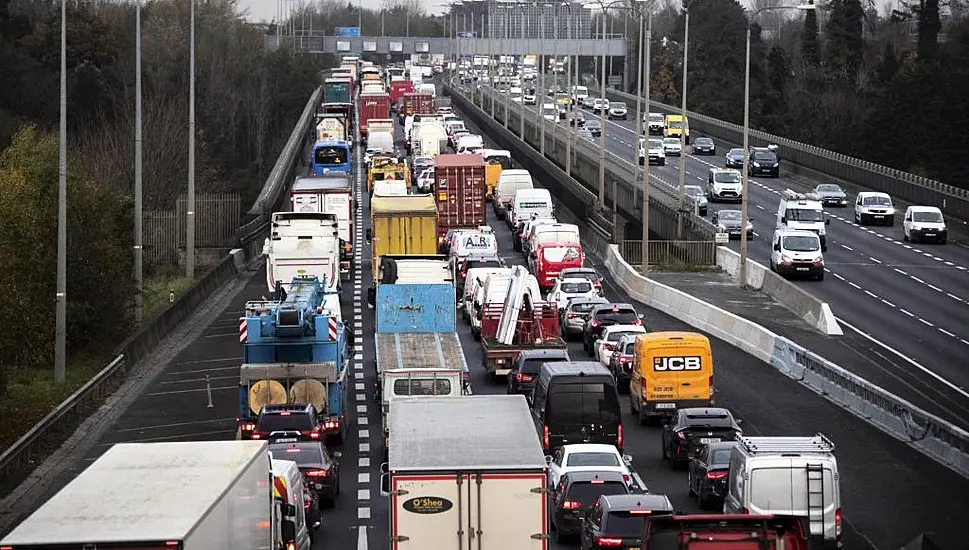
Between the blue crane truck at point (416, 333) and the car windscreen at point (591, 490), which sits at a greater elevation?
the blue crane truck at point (416, 333)

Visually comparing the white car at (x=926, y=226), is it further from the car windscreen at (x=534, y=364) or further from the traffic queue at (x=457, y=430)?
the car windscreen at (x=534, y=364)

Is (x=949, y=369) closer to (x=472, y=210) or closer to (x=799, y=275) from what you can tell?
(x=799, y=275)

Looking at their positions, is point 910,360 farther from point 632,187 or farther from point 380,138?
point 380,138

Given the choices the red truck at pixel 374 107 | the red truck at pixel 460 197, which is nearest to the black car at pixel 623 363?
the red truck at pixel 460 197

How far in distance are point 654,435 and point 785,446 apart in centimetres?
1124

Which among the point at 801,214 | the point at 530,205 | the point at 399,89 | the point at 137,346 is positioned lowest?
the point at 137,346

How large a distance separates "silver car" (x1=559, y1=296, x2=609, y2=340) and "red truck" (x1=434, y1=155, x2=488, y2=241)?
19.4 meters

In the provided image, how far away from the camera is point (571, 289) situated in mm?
51250

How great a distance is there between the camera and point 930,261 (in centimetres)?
6750

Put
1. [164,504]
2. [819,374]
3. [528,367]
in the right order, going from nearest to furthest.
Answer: [164,504]
[528,367]
[819,374]

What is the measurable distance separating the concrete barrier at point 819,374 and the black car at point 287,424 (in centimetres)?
1082

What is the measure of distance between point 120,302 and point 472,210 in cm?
2127

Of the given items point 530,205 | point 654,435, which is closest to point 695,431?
point 654,435

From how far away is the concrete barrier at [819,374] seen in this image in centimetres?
3170
